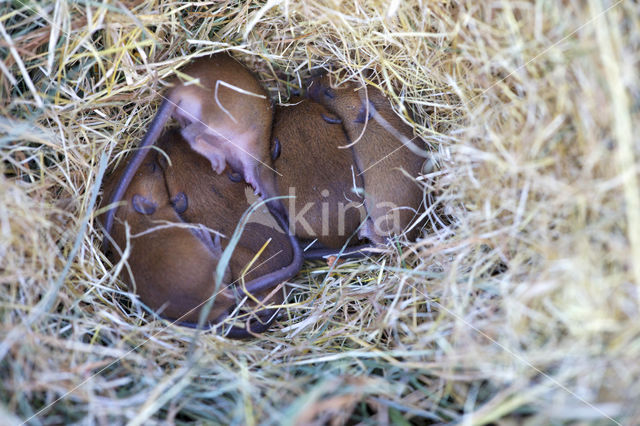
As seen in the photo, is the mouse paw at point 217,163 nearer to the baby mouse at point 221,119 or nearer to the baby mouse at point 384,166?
the baby mouse at point 221,119

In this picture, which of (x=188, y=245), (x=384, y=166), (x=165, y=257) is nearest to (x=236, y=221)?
(x=188, y=245)

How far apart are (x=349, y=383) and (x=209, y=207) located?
1417 mm

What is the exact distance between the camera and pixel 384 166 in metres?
2.97

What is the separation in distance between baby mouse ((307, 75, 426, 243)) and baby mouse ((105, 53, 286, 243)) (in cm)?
56

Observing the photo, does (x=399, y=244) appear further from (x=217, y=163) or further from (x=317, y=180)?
(x=217, y=163)

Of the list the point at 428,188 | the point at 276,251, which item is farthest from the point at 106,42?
the point at 428,188

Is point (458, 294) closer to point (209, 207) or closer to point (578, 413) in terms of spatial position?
point (578, 413)

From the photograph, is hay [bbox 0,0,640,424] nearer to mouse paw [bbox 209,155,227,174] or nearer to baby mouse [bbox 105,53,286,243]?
baby mouse [bbox 105,53,286,243]

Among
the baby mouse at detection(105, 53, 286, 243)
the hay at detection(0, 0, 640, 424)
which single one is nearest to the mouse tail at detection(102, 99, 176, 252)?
the baby mouse at detection(105, 53, 286, 243)

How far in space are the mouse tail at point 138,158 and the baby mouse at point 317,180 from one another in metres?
0.69

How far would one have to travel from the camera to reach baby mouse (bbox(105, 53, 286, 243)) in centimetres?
279

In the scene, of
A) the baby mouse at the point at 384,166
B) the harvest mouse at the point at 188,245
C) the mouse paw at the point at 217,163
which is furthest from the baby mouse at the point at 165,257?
the baby mouse at the point at 384,166

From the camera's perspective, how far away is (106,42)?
2.61m

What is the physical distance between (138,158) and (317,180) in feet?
3.37
